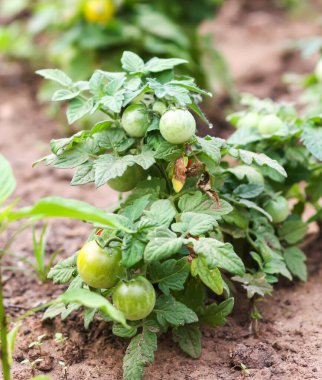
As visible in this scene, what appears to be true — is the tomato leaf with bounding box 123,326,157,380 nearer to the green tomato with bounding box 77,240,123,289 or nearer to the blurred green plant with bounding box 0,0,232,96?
the green tomato with bounding box 77,240,123,289

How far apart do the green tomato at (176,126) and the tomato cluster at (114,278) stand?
1.06ft

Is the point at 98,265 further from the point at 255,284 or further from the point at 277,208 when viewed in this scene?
the point at 277,208

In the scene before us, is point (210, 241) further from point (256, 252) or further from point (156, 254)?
point (256, 252)

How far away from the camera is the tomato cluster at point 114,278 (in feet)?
4.85

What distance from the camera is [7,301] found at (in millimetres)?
1984

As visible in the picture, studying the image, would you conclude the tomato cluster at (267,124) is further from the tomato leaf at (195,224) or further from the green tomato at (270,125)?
the tomato leaf at (195,224)

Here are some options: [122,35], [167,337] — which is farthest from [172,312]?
[122,35]

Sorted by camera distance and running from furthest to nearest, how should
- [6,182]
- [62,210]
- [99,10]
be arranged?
1. [99,10]
2. [6,182]
3. [62,210]

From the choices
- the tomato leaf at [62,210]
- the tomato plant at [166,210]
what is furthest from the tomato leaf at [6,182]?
the tomato plant at [166,210]

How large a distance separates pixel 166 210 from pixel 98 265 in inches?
8.8

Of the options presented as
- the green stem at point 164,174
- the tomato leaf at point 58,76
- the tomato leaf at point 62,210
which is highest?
the tomato leaf at point 62,210

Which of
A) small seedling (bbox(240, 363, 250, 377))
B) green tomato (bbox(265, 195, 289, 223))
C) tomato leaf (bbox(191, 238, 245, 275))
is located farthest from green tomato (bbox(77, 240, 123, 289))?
green tomato (bbox(265, 195, 289, 223))

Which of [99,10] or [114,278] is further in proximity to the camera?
[99,10]

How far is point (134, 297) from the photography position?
58.0 inches
